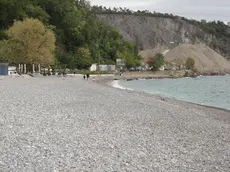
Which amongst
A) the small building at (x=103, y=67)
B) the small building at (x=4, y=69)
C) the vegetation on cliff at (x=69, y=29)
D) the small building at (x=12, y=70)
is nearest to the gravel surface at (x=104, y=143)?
the small building at (x=4, y=69)

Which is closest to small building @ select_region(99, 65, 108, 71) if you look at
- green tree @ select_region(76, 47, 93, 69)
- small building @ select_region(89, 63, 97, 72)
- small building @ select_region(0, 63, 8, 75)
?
small building @ select_region(89, 63, 97, 72)

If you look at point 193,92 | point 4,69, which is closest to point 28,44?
point 4,69

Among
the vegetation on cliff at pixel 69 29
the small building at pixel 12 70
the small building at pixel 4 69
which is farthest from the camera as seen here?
the vegetation on cliff at pixel 69 29

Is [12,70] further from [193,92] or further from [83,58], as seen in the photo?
[83,58]

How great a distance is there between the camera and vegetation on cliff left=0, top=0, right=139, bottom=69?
108 m

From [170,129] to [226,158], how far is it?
4012 mm

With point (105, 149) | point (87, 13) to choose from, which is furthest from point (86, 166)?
point (87, 13)

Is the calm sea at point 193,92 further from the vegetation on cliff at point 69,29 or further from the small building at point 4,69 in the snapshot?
the vegetation on cliff at point 69,29

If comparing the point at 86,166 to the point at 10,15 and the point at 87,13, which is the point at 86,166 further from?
the point at 87,13

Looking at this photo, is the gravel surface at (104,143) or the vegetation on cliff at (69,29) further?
the vegetation on cliff at (69,29)

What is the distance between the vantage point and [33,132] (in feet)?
37.1

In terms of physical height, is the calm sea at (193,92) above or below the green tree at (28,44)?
below

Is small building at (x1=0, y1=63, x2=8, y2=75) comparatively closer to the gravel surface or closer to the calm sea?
the calm sea

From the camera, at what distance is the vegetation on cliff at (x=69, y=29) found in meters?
108
